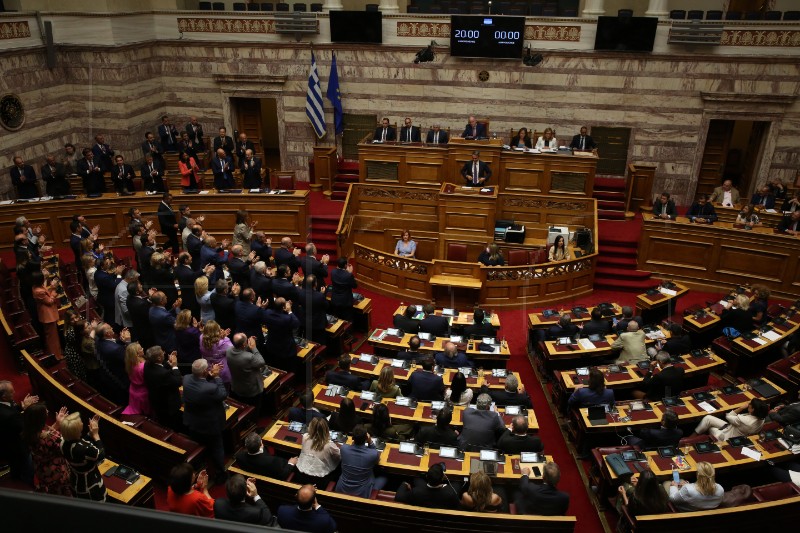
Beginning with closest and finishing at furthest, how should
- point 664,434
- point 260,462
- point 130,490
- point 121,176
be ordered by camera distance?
point 130,490, point 260,462, point 664,434, point 121,176

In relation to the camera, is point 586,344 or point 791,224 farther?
point 791,224

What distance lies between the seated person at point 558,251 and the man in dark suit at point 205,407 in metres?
7.68

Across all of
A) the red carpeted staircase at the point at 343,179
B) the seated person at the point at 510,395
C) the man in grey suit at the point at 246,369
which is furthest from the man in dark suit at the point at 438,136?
the man in grey suit at the point at 246,369

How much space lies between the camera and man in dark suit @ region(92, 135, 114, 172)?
13.5 meters

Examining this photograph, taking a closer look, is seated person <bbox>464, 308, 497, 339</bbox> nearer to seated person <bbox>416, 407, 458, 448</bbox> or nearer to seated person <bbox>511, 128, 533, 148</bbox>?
seated person <bbox>416, 407, 458, 448</bbox>

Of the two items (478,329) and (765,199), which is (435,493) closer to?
(478,329)

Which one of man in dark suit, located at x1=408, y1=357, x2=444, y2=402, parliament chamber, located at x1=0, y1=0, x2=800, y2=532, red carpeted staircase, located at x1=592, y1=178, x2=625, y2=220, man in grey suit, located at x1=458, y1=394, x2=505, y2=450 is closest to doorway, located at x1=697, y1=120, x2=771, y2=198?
parliament chamber, located at x1=0, y1=0, x2=800, y2=532

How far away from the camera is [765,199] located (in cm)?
1262

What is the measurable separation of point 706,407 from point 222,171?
10637 mm

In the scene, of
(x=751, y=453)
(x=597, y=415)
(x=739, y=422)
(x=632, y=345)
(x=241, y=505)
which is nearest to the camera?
(x=241, y=505)

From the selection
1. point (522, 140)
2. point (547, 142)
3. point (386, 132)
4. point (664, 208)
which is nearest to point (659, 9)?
point (547, 142)

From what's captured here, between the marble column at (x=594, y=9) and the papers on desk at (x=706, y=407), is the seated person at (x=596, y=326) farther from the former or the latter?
the marble column at (x=594, y=9)

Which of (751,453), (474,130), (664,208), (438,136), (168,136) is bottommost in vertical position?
(751,453)

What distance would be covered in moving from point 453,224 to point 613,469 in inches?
297
